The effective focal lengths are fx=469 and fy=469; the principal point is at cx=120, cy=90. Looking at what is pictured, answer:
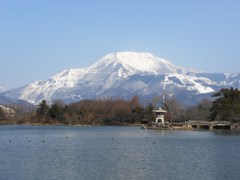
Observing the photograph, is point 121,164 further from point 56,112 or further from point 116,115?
point 56,112

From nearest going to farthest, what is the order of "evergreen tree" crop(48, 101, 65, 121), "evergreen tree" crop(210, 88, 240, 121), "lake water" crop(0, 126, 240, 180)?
"lake water" crop(0, 126, 240, 180) < "evergreen tree" crop(210, 88, 240, 121) < "evergreen tree" crop(48, 101, 65, 121)

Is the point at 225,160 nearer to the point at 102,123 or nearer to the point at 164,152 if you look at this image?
the point at 164,152

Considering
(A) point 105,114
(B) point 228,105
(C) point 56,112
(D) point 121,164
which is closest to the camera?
(D) point 121,164

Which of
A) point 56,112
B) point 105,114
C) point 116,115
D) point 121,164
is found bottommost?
point 121,164

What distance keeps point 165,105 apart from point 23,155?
9450 centimetres

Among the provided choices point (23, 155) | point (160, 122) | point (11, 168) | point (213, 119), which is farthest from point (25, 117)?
point (11, 168)

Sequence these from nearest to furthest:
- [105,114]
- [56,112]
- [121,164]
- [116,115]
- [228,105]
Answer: [121,164] → [228,105] → [56,112] → [116,115] → [105,114]

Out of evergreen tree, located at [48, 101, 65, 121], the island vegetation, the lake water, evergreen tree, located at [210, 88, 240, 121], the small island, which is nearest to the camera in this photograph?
the lake water

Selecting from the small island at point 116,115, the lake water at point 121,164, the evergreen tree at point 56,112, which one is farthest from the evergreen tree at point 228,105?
the evergreen tree at point 56,112

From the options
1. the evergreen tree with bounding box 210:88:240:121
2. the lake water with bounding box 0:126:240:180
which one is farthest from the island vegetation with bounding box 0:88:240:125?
the lake water with bounding box 0:126:240:180

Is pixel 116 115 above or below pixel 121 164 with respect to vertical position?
above

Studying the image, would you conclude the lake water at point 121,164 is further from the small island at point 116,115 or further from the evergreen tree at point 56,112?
the evergreen tree at point 56,112

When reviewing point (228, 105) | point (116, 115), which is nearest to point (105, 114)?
point (116, 115)

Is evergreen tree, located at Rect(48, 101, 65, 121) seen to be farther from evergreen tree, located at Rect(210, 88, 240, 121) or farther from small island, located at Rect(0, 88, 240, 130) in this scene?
evergreen tree, located at Rect(210, 88, 240, 121)
